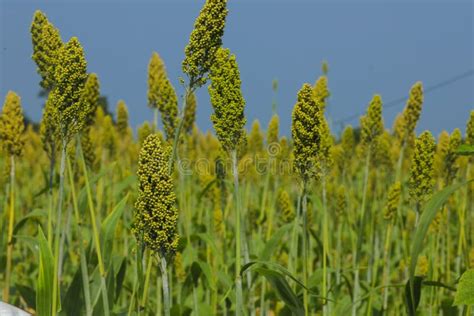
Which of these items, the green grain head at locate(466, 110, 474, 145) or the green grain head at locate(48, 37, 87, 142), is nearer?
the green grain head at locate(48, 37, 87, 142)

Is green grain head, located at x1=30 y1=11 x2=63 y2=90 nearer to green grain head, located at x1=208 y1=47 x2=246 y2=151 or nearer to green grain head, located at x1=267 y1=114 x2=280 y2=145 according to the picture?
green grain head, located at x1=208 y1=47 x2=246 y2=151

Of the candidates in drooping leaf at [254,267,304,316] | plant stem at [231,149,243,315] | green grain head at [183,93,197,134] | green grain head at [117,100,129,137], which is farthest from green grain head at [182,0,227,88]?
green grain head at [117,100,129,137]

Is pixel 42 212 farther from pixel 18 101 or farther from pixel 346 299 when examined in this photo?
pixel 346 299

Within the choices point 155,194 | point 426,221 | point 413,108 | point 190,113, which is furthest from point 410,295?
point 190,113

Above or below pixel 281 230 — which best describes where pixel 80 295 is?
below

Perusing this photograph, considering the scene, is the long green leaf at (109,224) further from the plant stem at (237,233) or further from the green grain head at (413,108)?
the green grain head at (413,108)

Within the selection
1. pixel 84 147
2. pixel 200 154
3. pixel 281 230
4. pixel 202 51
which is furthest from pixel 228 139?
pixel 200 154

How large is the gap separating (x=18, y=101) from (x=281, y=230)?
5.59ft

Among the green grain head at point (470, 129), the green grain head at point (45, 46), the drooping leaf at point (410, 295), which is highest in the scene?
the green grain head at point (45, 46)

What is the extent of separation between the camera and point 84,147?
4.28 metres

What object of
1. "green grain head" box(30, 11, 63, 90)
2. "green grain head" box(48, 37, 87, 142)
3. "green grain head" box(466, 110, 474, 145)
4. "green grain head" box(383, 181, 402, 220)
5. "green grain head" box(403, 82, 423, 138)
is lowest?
"green grain head" box(383, 181, 402, 220)

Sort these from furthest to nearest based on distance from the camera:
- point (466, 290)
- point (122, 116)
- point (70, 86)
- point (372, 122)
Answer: point (122, 116)
point (372, 122)
point (70, 86)
point (466, 290)

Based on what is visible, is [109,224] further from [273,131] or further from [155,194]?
[273,131]

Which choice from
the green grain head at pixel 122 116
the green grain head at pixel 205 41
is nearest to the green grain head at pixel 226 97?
the green grain head at pixel 205 41
